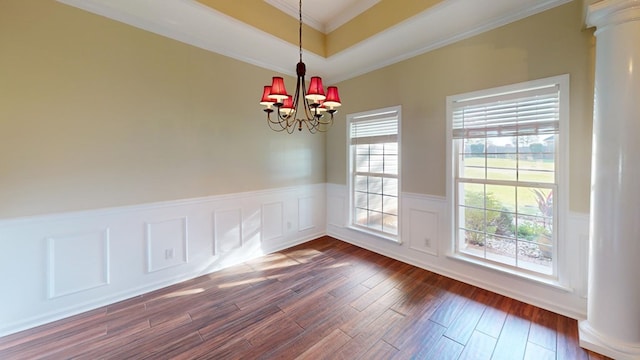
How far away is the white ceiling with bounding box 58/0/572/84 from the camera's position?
7.50ft

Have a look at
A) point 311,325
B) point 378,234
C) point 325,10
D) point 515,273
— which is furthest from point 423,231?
point 325,10

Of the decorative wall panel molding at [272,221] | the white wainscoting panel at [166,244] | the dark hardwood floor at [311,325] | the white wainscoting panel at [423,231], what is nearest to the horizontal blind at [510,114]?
the white wainscoting panel at [423,231]

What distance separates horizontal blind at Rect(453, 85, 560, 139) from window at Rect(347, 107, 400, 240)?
0.84 meters

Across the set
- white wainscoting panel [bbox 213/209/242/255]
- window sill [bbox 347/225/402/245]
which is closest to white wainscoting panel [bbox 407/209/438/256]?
window sill [bbox 347/225/402/245]

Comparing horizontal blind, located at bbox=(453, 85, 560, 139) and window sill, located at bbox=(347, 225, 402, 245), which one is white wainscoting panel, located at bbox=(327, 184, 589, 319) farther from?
horizontal blind, located at bbox=(453, 85, 560, 139)

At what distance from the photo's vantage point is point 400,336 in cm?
197

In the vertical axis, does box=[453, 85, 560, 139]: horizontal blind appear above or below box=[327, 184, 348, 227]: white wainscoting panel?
above

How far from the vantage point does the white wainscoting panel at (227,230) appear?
318cm

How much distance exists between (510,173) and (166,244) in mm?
3898

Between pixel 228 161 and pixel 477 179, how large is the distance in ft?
10.2

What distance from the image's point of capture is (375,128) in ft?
12.3

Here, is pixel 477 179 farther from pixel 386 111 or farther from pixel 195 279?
pixel 195 279

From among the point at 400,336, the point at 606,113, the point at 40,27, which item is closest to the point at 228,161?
the point at 40,27

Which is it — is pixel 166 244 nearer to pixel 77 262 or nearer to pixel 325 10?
pixel 77 262
